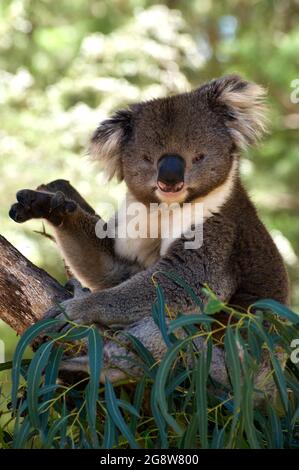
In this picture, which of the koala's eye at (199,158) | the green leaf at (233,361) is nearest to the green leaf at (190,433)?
the green leaf at (233,361)

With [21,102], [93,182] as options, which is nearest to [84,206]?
[93,182]

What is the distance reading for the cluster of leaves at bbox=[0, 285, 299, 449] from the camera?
2799 millimetres

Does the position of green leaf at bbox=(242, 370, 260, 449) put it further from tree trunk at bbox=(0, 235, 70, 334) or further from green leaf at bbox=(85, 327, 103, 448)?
tree trunk at bbox=(0, 235, 70, 334)

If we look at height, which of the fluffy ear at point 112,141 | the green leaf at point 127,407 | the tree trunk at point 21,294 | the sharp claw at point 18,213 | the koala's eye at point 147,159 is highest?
the fluffy ear at point 112,141

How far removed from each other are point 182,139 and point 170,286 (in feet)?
2.27

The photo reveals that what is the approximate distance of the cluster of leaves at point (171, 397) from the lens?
2.80 meters

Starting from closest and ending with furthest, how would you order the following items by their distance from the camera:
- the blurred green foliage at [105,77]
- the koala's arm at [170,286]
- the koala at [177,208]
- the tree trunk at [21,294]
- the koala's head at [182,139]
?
the tree trunk at [21,294] < the koala's arm at [170,286] < the koala at [177,208] < the koala's head at [182,139] < the blurred green foliage at [105,77]

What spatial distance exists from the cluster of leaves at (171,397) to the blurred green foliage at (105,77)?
5345 mm

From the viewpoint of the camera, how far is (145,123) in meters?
4.24

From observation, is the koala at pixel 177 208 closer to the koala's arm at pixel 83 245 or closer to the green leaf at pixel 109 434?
the koala's arm at pixel 83 245

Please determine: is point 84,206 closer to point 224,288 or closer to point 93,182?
point 224,288

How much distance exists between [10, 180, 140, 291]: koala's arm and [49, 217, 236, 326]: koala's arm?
500 millimetres

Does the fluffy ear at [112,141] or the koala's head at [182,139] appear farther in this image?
the fluffy ear at [112,141]

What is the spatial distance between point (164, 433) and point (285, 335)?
0.51 m
